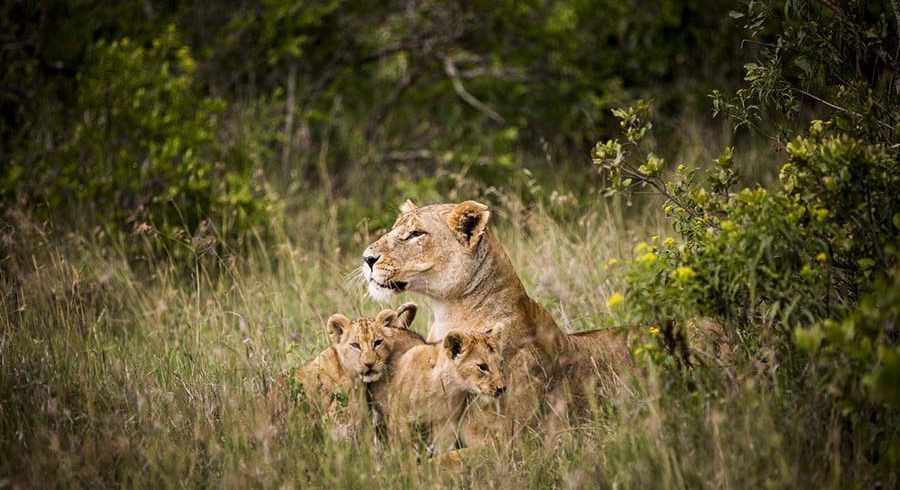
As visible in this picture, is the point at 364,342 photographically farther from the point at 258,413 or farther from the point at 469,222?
the point at 469,222

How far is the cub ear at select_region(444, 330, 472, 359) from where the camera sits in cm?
563

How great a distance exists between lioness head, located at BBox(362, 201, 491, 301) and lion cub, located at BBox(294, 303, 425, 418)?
23 centimetres

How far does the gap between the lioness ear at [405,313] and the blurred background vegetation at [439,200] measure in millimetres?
765

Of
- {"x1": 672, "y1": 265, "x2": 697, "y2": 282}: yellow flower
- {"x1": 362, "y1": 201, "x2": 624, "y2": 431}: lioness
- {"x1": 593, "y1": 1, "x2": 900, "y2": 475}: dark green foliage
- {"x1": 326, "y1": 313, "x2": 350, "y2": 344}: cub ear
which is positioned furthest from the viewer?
{"x1": 326, "y1": 313, "x2": 350, "y2": 344}: cub ear

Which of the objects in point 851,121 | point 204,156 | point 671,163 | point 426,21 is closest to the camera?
point 851,121

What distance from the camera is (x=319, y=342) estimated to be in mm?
7055

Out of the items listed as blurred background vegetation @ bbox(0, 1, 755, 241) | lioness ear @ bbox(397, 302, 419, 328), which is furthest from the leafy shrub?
lioness ear @ bbox(397, 302, 419, 328)

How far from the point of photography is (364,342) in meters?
6.04

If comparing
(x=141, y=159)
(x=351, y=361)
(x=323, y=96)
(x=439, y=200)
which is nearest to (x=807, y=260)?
(x=351, y=361)

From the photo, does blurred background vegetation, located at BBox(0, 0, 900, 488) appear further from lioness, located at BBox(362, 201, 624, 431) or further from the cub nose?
the cub nose

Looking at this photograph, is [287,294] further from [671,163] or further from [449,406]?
[671,163]

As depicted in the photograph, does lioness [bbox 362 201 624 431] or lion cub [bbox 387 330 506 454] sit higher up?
lioness [bbox 362 201 624 431]

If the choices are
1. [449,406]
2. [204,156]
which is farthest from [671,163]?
[449,406]

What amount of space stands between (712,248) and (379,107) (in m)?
9.18
